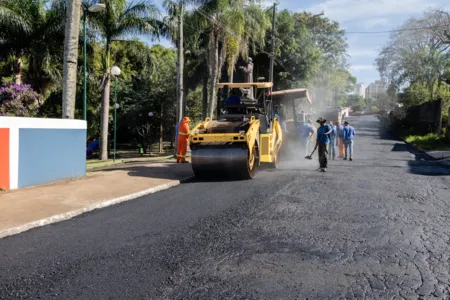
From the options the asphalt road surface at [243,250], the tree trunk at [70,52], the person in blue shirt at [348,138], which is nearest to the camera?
the asphalt road surface at [243,250]

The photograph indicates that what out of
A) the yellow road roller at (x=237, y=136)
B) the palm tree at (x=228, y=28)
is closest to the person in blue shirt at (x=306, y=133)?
the yellow road roller at (x=237, y=136)

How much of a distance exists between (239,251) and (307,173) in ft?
24.6

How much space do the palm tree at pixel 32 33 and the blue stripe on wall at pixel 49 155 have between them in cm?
1116

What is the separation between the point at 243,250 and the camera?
542 cm

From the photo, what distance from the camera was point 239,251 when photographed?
5387 mm

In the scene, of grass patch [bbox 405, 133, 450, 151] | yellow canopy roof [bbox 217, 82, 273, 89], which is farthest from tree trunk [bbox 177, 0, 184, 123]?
grass patch [bbox 405, 133, 450, 151]

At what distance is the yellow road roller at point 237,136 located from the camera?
10914mm

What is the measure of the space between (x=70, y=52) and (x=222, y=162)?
545 cm

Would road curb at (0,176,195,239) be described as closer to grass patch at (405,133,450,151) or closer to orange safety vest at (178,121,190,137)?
orange safety vest at (178,121,190,137)

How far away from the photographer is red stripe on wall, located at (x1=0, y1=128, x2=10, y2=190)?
8.98 metres

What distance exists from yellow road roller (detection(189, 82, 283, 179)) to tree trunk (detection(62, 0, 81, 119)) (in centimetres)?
378

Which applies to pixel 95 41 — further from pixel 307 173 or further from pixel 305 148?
pixel 307 173

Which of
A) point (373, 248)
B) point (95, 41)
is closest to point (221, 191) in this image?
point (373, 248)

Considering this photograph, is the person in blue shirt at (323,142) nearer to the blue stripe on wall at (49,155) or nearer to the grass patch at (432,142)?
the blue stripe on wall at (49,155)
